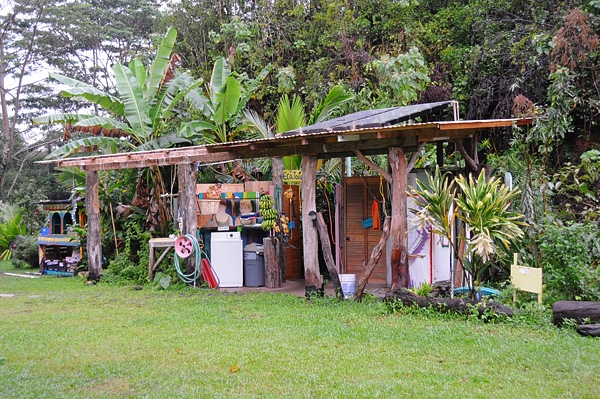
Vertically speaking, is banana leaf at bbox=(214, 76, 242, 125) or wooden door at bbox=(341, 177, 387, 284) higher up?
banana leaf at bbox=(214, 76, 242, 125)

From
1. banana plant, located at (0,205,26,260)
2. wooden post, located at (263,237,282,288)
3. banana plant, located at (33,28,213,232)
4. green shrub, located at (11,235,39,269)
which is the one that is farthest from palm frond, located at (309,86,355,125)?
banana plant, located at (0,205,26,260)

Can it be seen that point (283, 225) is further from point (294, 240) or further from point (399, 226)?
point (399, 226)

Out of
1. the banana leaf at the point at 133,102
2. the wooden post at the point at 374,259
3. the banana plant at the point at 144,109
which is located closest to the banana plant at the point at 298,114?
the banana plant at the point at 144,109

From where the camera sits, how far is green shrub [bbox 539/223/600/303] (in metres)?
7.50

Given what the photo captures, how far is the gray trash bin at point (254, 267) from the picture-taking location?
1159 cm

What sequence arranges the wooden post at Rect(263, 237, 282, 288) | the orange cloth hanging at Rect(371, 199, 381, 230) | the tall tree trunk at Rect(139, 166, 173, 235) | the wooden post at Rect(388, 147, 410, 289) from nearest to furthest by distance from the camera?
the wooden post at Rect(388, 147, 410, 289)
the orange cloth hanging at Rect(371, 199, 381, 230)
the wooden post at Rect(263, 237, 282, 288)
the tall tree trunk at Rect(139, 166, 173, 235)

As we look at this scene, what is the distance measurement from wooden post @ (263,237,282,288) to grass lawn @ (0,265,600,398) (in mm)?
2170

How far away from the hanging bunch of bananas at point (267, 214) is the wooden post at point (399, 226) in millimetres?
3204

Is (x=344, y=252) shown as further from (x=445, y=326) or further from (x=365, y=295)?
(x=445, y=326)

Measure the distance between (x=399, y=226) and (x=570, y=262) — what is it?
2.46 meters

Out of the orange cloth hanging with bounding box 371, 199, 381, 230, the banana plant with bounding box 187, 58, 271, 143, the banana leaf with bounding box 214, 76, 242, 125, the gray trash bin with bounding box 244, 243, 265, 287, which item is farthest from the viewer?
the banana plant with bounding box 187, 58, 271, 143

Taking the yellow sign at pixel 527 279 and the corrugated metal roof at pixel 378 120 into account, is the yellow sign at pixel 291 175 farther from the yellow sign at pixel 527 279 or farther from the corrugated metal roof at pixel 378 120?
the yellow sign at pixel 527 279

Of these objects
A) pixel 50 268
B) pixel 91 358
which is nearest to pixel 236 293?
pixel 91 358

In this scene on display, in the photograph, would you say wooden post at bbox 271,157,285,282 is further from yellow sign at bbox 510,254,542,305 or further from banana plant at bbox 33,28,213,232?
yellow sign at bbox 510,254,542,305
